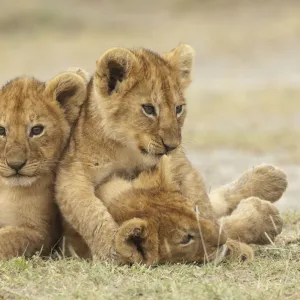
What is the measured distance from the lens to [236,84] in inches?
809

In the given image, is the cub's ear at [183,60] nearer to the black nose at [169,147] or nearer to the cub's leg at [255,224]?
the black nose at [169,147]

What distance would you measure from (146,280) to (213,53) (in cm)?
2122

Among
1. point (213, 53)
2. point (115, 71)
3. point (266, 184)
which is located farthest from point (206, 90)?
point (115, 71)

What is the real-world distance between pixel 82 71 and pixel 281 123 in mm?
8533

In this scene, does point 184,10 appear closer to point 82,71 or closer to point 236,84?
point 236,84

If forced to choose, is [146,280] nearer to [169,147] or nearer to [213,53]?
[169,147]

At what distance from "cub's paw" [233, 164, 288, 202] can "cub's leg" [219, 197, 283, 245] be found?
0.52m

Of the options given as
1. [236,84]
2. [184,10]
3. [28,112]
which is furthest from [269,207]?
[184,10]

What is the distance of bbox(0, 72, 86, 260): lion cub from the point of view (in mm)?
5750

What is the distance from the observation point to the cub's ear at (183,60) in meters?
6.33

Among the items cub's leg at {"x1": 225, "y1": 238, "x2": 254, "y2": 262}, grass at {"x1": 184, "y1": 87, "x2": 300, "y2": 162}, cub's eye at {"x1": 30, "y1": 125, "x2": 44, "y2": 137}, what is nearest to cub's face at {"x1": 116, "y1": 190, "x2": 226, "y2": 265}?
cub's leg at {"x1": 225, "y1": 238, "x2": 254, "y2": 262}

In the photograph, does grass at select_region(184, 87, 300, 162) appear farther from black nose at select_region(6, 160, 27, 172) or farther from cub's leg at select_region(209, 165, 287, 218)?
black nose at select_region(6, 160, 27, 172)

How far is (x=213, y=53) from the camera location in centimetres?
2591

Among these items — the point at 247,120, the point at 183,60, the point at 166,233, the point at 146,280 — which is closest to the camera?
the point at 146,280
